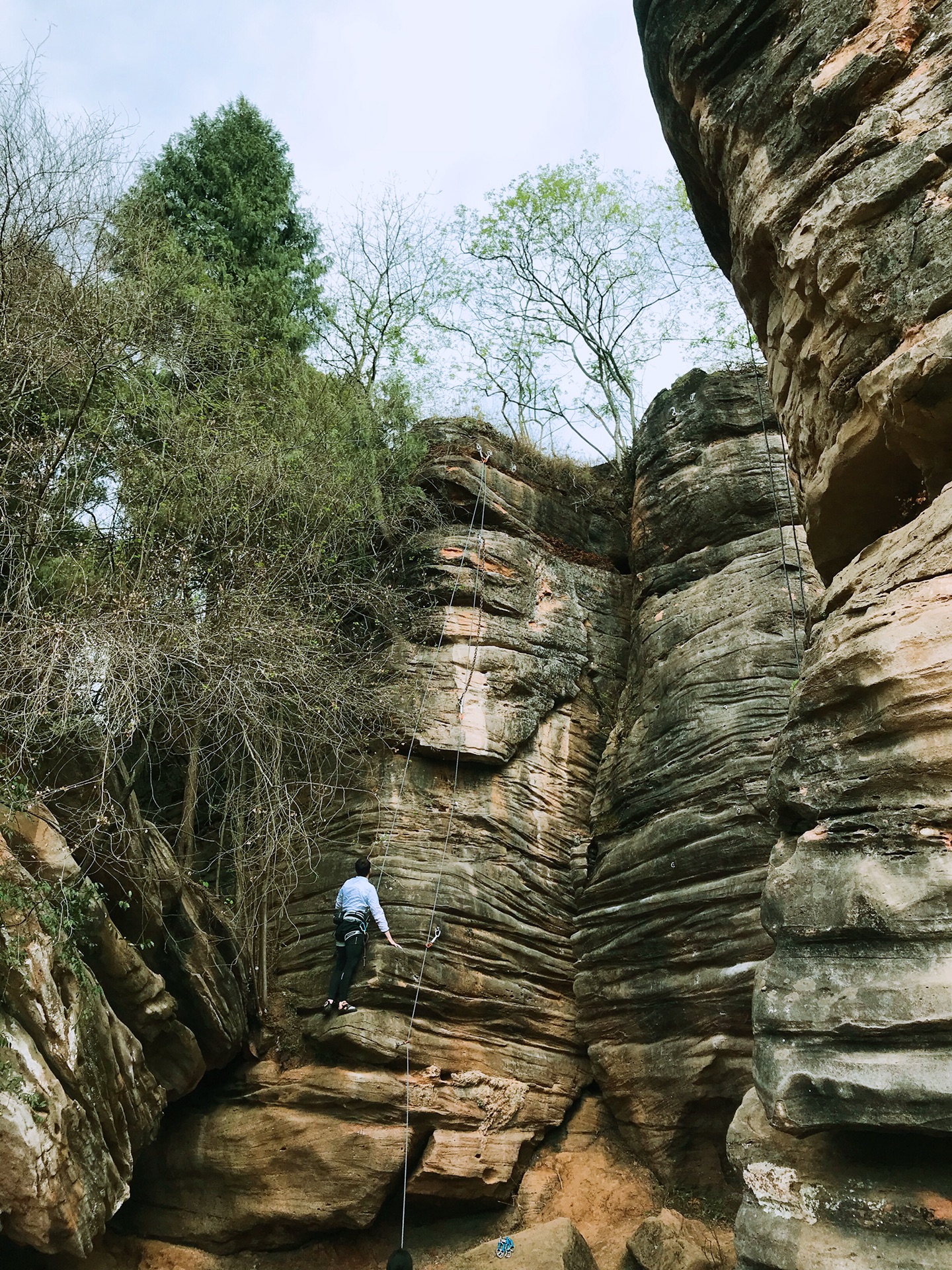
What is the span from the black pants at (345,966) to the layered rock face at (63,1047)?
1.69 metres

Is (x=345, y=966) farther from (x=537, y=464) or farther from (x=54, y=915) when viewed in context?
(x=537, y=464)

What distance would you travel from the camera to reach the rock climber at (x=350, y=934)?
9180 mm

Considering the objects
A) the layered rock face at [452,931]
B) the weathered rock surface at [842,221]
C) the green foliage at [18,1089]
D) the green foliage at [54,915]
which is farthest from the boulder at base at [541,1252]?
the weathered rock surface at [842,221]

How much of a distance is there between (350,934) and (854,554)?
5.67 meters

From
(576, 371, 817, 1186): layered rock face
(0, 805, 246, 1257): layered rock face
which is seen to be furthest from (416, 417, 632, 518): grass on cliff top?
(0, 805, 246, 1257): layered rock face

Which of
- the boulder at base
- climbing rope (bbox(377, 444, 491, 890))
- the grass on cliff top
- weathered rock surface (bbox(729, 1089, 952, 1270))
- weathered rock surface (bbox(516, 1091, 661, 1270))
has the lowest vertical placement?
the boulder at base

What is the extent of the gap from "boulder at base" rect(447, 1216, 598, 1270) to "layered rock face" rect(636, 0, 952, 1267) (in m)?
4.08

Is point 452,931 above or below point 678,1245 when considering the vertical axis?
above

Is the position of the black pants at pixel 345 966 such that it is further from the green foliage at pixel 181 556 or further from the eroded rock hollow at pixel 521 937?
the green foliage at pixel 181 556

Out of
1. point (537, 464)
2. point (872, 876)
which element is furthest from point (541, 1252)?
point (537, 464)

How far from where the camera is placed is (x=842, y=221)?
5.74m

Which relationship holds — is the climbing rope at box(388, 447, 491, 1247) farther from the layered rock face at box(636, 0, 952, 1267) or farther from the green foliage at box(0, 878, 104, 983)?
the layered rock face at box(636, 0, 952, 1267)

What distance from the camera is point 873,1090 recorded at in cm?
422

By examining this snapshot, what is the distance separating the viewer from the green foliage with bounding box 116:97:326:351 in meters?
12.9
